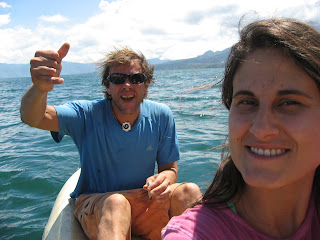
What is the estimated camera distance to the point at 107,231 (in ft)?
7.13

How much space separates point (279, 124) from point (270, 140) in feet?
0.22

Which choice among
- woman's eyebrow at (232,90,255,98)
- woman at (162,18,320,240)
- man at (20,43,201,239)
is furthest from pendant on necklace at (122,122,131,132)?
woman's eyebrow at (232,90,255,98)

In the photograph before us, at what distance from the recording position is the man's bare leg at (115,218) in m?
2.16

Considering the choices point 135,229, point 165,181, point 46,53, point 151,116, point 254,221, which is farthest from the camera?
point 151,116

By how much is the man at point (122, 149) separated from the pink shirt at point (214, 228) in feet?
3.97

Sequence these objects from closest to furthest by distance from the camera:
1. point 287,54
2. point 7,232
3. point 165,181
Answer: point 287,54, point 165,181, point 7,232

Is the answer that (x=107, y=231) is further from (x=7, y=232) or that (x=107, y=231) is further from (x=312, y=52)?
(x=7, y=232)

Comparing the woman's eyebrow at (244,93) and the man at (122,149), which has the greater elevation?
the woman's eyebrow at (244,93)

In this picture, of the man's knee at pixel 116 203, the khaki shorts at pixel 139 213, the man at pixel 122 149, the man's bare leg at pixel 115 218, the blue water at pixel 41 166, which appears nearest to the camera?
the man's bare leg at pixel 115 218

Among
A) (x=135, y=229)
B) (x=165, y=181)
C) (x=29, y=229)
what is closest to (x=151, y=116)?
(x=165, y=181)

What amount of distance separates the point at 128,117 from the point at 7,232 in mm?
2546

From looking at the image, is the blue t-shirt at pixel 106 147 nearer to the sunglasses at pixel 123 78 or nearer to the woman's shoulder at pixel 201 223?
the sunglasses at pixel 123 78

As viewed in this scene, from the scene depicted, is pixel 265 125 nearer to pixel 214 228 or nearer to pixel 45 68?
pixel 214 228

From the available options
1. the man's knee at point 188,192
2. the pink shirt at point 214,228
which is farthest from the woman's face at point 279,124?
the man's knee at point 188,192
